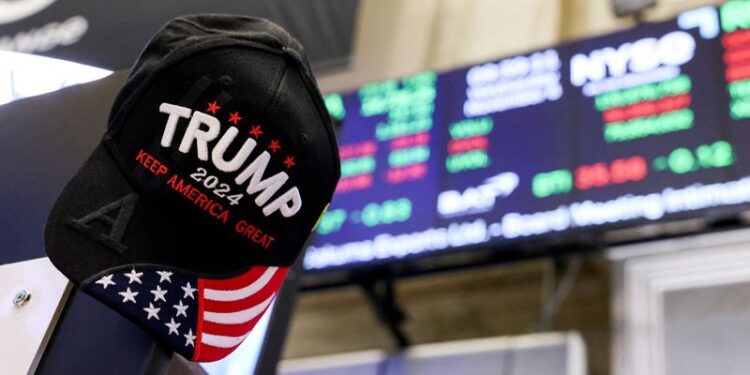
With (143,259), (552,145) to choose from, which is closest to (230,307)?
(143,259)

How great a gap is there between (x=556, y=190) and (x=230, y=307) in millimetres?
2068

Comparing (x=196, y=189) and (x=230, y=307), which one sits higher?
(x=196, y=189)

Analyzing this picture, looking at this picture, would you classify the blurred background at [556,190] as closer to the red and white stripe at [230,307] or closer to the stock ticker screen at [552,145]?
the stock ticker screen at [552,145]

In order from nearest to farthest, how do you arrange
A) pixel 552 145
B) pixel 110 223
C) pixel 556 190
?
1. pixel 110 223
2. pixel 556 190
3. pixel 552 145

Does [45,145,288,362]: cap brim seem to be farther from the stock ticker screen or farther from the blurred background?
the stock ticker screen

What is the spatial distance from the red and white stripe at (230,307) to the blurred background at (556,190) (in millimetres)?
1328

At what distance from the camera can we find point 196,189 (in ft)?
2.46

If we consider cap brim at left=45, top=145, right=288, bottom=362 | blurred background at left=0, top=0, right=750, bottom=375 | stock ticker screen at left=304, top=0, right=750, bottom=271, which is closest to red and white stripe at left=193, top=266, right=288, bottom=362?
cap brim at left=45, top=145, right=288, bottom=362

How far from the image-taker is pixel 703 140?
2607mm

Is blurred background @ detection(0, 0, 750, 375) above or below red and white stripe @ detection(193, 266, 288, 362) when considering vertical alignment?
below

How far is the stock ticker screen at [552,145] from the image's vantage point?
102 inches

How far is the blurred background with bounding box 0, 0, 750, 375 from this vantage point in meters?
2.55

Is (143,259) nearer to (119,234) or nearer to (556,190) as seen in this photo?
(119,234)

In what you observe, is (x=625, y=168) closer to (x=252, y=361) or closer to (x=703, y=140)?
(x=703, y=140)
